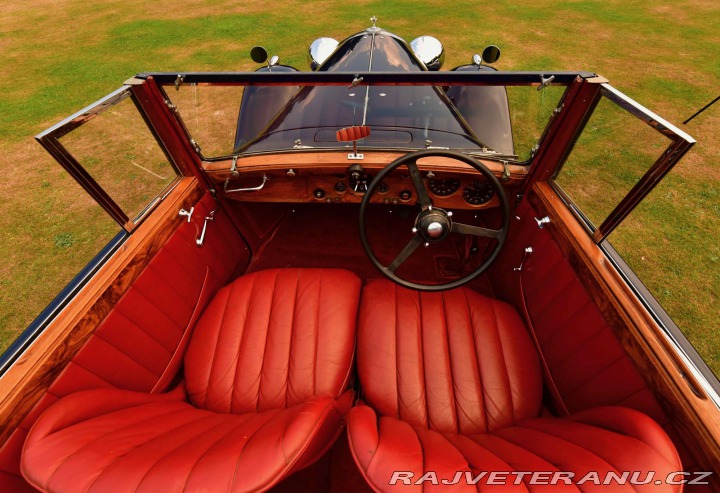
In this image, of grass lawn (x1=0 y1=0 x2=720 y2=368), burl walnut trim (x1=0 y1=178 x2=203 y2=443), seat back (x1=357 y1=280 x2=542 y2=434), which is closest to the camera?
burl walnut trim (x1=0 y1=178 x2=203 y2=443)

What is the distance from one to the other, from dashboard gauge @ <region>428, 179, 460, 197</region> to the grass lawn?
6.23 feet

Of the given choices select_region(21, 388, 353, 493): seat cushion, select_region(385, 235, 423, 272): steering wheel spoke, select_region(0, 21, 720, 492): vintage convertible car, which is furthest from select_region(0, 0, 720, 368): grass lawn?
select_region(21, 388, 353, 493): seat cushion

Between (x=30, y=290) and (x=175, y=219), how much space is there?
222 centimetres

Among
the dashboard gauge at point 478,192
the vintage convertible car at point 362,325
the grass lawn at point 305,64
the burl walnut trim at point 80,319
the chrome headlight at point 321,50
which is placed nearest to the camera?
the vintage convertible car at point 362,325

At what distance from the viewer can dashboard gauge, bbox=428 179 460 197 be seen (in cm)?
213

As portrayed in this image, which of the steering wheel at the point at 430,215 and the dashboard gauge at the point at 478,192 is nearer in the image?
the steering wheel at the point at 430,215

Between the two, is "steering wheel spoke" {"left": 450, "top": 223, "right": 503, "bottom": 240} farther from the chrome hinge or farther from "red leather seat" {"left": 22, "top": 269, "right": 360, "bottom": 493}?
the chrome hinge

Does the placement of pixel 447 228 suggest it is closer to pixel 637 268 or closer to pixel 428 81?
pixel 428 81

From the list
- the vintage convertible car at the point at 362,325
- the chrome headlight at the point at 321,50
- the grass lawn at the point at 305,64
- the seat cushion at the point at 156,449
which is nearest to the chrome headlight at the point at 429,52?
the chrome headlight at the point at 321,50

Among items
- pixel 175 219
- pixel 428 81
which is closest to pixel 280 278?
pixel 175 219

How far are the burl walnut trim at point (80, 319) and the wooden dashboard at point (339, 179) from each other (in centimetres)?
39

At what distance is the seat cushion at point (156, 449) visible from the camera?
85 cm

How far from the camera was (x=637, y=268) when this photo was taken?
2.84 meters

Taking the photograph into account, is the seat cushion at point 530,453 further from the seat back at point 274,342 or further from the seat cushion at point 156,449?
the seat back at point 274,342
